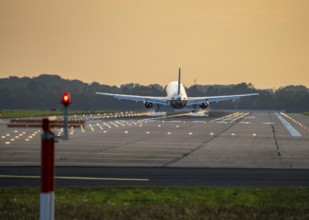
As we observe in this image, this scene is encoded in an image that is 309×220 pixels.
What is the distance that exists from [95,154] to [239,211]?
2218 cm

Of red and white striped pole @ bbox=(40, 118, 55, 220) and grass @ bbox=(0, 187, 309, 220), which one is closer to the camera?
red and white striped pole @ bbox=(40, 118, 55, 220)

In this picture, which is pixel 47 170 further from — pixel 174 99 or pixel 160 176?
pixel 174 99

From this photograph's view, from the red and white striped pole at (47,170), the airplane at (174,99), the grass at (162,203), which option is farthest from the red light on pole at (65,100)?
the airplane at (174,99)

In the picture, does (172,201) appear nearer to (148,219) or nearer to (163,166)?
(148,219)

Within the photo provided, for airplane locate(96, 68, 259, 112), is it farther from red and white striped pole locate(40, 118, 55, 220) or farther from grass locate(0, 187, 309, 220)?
red and white striped pole locate(40, 118, 55, 220)

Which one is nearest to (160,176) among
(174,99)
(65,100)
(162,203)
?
(162,203)

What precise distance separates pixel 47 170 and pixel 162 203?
8.97 metres

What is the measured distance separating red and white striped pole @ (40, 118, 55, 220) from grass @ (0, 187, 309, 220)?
5.52 meters

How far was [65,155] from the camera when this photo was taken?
120 ft

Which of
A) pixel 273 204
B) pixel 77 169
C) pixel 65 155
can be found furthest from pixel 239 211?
pixel 65 155

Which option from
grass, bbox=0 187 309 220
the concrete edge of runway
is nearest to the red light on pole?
grass, bbox=0 187 309 220

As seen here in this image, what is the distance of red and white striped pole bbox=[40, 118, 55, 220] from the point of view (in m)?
8.98

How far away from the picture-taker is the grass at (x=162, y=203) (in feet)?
50.9

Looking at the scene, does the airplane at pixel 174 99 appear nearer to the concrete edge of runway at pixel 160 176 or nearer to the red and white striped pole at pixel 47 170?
the concrete edge of runway at pixel 160 176
